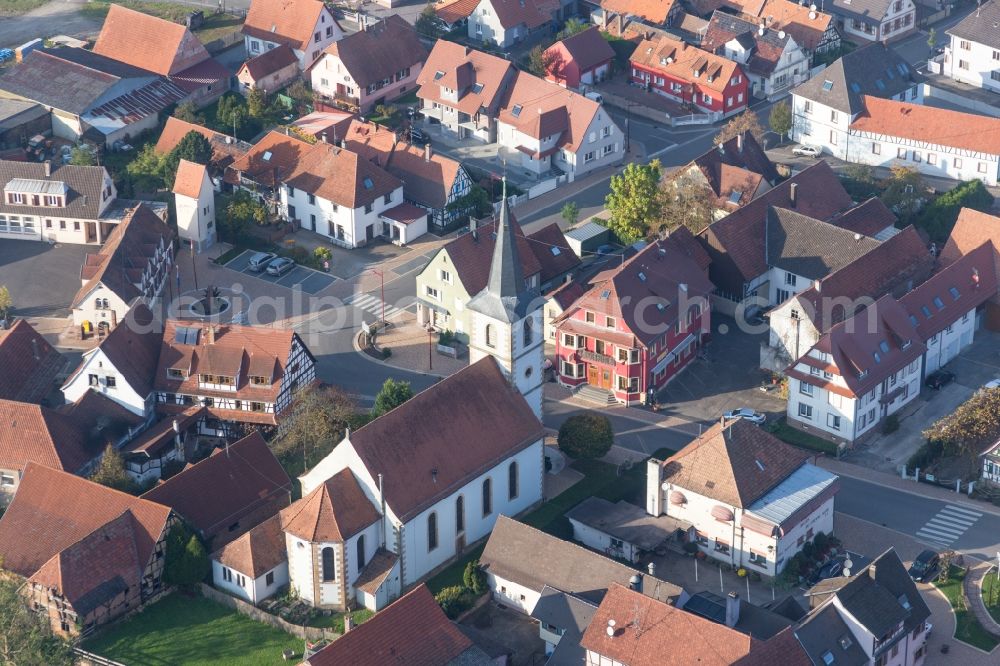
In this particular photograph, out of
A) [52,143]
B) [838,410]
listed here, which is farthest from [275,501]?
[52,143]

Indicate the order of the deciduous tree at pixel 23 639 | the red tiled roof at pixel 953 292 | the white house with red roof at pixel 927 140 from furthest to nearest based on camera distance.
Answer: the white house with red roof at pixel 927 140
the red tiled roof at pixel 953 292
the deciduous tree at pixel 23 639

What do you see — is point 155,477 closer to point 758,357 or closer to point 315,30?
point 758,357

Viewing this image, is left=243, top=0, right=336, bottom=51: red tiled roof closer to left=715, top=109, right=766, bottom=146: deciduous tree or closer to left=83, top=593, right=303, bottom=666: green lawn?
left=715, top=109, right=766, bottom=146: deciduous tree

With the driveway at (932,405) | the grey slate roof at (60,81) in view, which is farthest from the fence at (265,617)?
the grey slate roof at (60,81)

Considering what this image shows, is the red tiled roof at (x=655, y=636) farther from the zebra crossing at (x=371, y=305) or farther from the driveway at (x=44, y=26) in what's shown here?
the driveway at (x=44, y=26)

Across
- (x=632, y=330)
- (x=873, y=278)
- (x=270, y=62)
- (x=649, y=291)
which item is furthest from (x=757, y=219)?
(x=270, y=62)

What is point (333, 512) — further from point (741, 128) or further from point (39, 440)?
point (741, 128)
